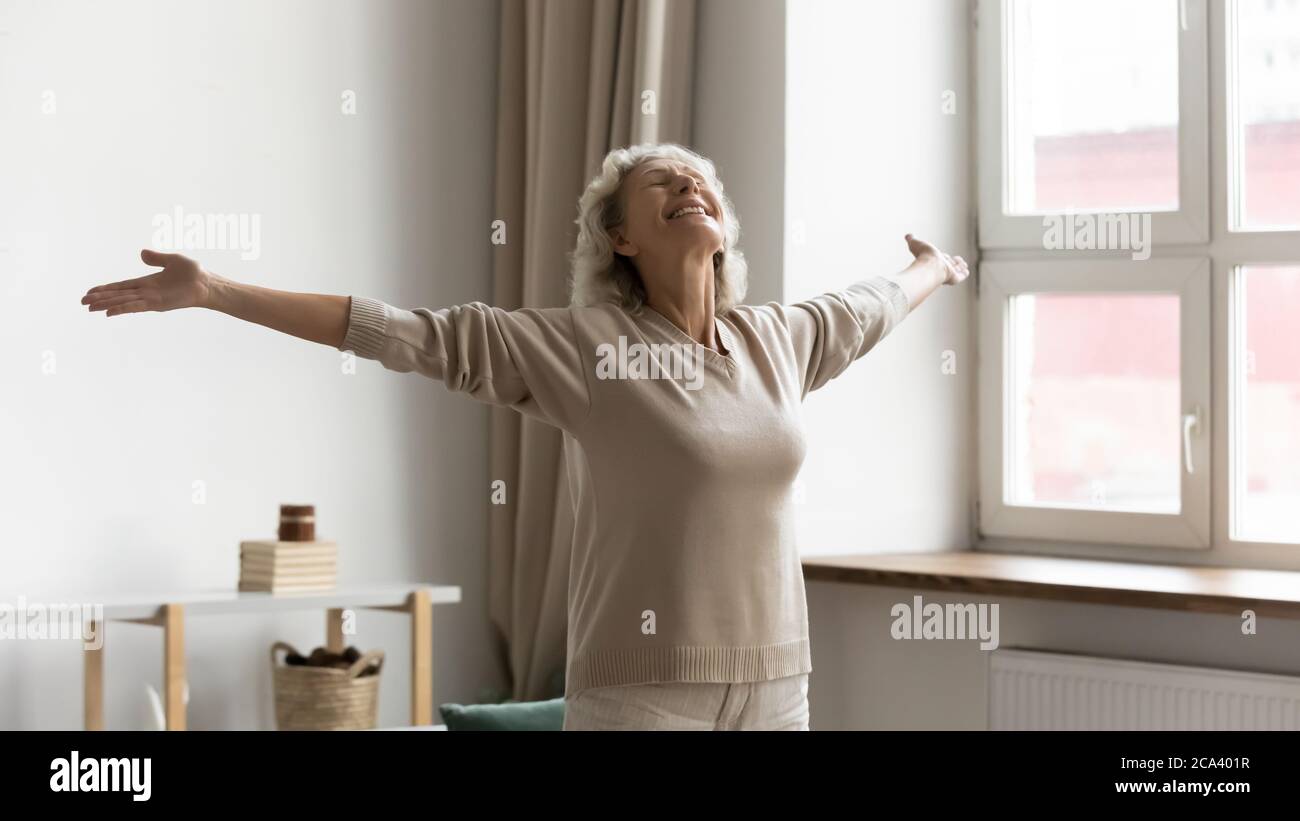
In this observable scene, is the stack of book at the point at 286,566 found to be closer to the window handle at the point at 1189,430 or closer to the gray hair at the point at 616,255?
the gray hair at the point at 616,255

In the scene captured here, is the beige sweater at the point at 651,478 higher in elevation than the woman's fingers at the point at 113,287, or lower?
lower

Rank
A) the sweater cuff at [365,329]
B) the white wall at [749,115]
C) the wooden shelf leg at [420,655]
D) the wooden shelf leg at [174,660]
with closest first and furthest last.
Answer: the sweater cuff at [365,329] < the wooden shelf leg at [174,660] < the wooden shelf leg at [420,655] < the white wall at [749,115]

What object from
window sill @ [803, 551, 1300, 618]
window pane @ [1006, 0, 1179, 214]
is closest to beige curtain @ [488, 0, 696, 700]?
window sill @ [803, 551, 1300, 618]

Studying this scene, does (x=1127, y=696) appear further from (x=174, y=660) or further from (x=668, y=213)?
(x=174, y=660)

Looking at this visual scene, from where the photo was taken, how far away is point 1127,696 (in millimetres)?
2490

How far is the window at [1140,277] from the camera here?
2.81m

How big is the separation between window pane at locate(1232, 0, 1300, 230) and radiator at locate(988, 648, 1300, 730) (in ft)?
3.14

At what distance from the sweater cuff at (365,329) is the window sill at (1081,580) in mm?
1429

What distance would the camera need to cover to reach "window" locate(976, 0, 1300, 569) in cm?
281

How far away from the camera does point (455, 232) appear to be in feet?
9.91

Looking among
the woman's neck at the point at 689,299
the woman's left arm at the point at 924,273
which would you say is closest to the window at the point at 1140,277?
the woman's left arm at the point at 924,273

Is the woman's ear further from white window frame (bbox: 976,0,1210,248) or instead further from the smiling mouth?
white window frame (bbox: 976,0,1210,248)
